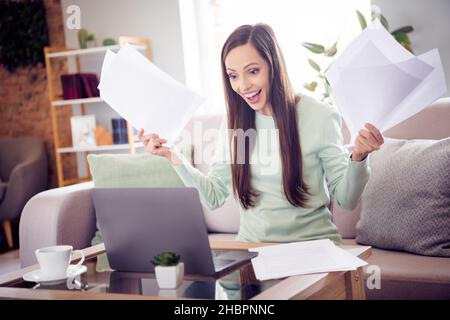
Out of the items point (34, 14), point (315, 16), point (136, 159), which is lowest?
point (136, 159)

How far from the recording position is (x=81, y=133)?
14.4ft

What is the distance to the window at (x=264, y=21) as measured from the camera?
3.78 meters

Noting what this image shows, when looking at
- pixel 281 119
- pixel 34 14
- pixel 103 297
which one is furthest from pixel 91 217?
pixel 34 14

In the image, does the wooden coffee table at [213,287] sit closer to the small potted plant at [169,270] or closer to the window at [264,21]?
the small potted plant at [169,270]

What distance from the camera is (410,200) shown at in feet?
5.71

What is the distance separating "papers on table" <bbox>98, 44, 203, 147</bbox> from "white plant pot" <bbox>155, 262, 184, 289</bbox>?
43 centimetres

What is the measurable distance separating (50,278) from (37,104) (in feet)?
13.3

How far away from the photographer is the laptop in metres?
1.11

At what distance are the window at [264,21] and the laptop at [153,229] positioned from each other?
252cm

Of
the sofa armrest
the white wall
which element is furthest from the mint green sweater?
the white wall
